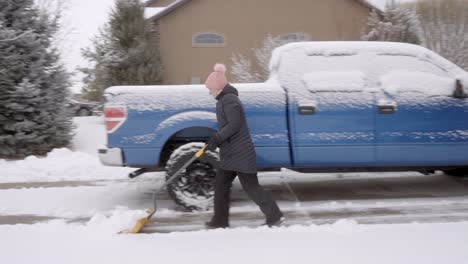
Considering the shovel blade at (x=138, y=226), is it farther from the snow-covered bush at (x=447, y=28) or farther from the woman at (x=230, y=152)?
the snow-covered bush at (x=447, y=28)

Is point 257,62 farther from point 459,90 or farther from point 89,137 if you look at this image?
point 459,90

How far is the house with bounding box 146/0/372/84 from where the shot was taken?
709 inches

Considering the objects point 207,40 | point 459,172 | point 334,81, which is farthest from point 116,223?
point 207,40

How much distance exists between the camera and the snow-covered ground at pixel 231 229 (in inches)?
155

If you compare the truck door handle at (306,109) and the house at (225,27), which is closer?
the truck door handle at (306,109)

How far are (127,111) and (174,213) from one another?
1.37 m

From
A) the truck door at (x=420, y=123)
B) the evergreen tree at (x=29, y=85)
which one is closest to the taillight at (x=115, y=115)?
the truck door at (x=420, y=123)

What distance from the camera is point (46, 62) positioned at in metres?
10.8

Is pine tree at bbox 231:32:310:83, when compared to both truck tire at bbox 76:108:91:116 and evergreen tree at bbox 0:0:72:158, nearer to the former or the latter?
evergreen tree at bbox 0:0:72:158

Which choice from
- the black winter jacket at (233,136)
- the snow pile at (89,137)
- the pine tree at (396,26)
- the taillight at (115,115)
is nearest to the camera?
the black winter jacket at (233,136)

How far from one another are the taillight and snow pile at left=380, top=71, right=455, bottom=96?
3.23 metres

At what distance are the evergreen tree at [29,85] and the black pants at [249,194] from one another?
21.7 feet

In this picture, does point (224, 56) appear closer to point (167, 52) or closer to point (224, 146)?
point (167, 52)

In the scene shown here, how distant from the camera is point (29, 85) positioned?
10.0 meters
